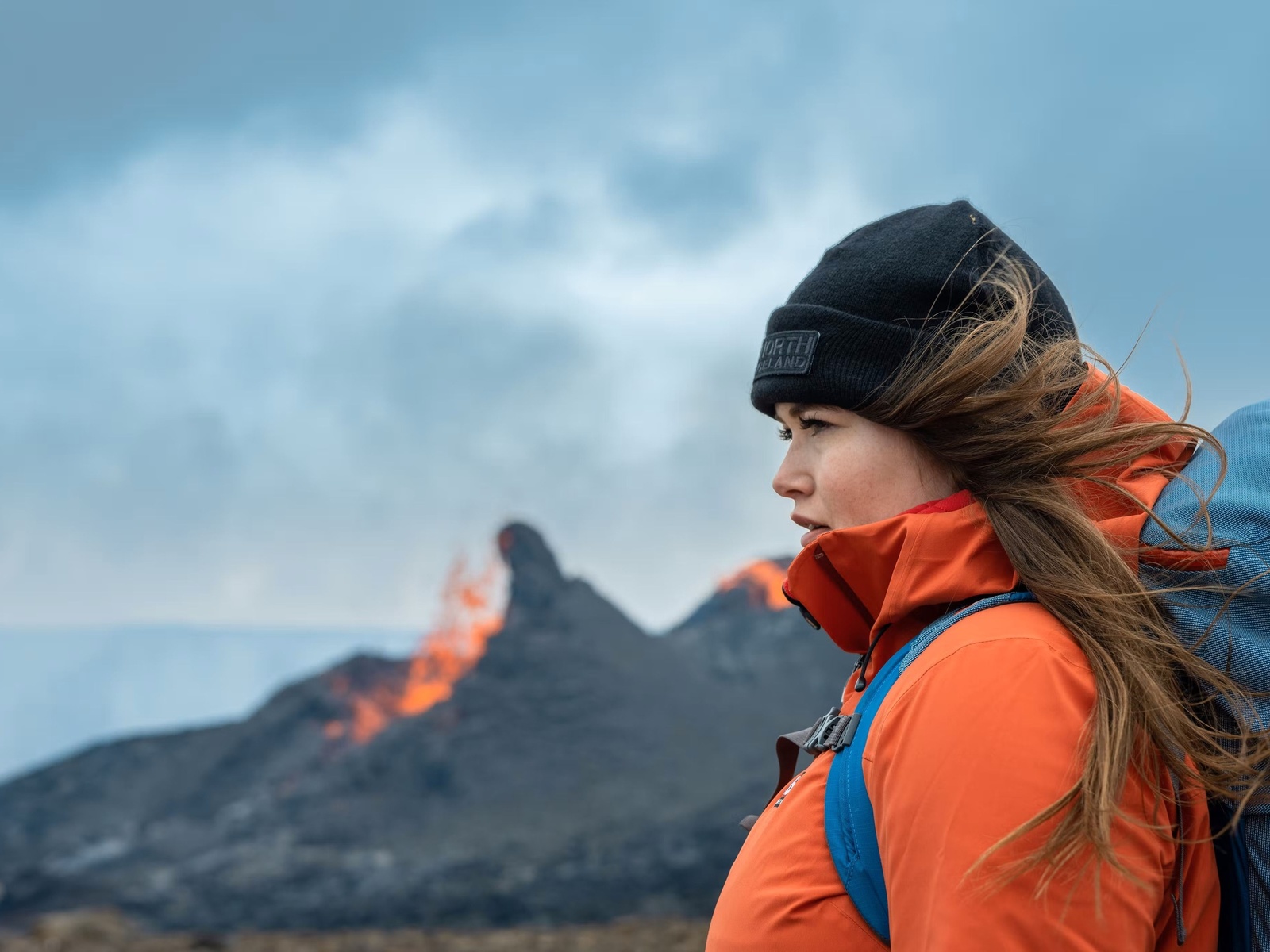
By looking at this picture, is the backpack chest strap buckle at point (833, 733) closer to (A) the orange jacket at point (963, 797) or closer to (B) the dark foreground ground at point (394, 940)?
(A) the orange jacket at point (963, 797)

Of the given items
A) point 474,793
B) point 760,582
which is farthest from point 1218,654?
point 760,582

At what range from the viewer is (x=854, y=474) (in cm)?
189

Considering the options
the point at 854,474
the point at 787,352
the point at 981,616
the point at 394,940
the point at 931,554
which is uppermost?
the point at 787,352

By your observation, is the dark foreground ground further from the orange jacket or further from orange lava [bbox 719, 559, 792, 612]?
orange lava [bbox 719, 559, 792, 612]

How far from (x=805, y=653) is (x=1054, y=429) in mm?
25841

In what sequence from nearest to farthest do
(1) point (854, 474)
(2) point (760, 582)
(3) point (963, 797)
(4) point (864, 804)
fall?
(3) point (963, 797), (4) point (864, 804), (1) point (854, 474), (2) point (760, 582)

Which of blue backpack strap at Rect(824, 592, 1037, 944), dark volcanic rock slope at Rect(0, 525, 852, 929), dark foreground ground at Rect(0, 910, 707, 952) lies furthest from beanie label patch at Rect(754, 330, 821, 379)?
dark volcanic rock slope at Rect(0, 525, 852, 929)

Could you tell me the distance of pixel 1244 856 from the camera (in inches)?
63.6

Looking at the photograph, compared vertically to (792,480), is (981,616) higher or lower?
lower

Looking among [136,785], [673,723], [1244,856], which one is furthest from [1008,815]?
[136,785]

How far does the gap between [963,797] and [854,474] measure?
2.08 feet

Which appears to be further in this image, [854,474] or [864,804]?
[854,474]

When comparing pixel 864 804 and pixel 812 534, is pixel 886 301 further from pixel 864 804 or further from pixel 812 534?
pixel 864 804

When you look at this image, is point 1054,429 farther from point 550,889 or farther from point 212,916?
point 212,916
